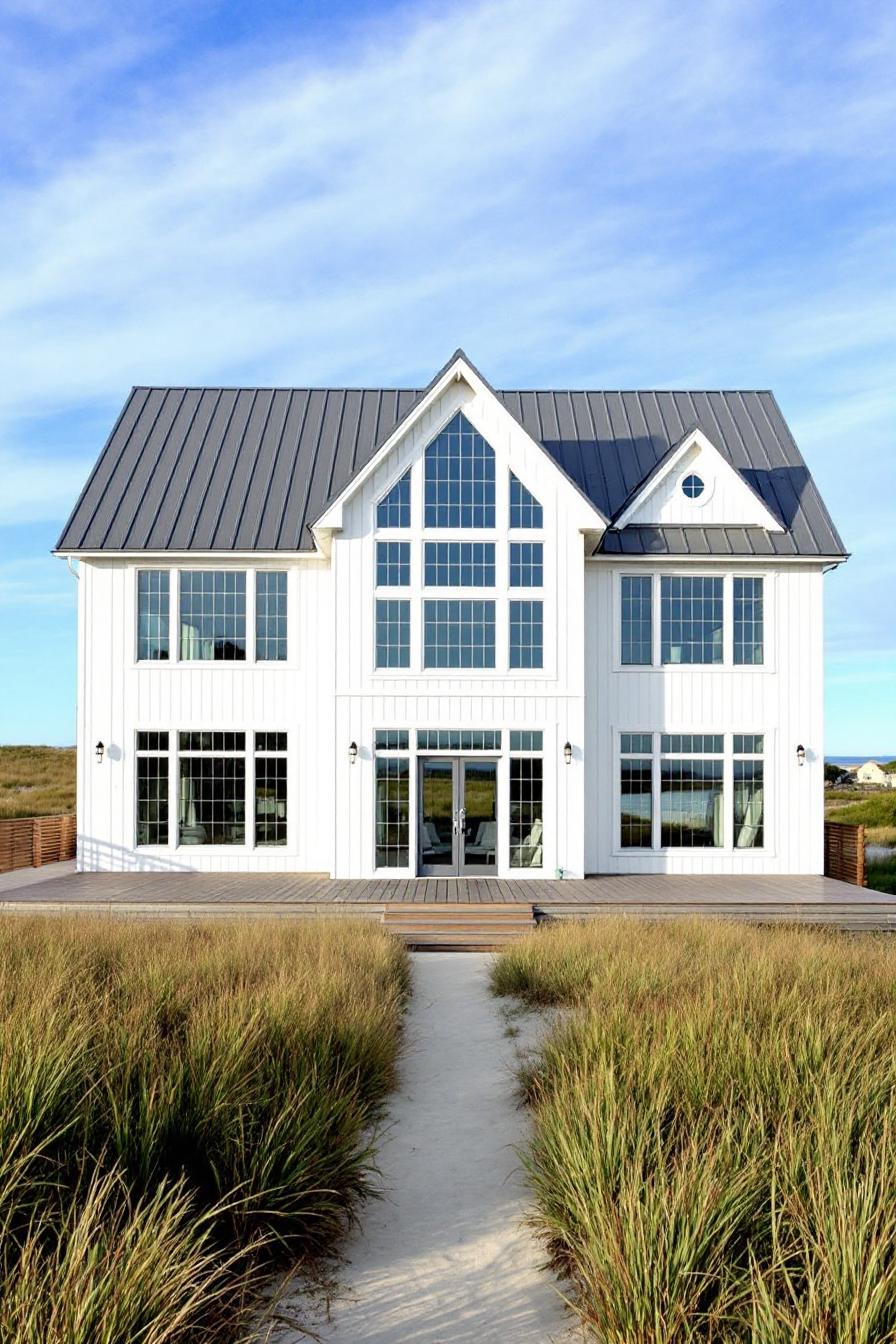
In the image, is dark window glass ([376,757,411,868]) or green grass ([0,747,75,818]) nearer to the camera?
dark window glass ([376,757,411,868])

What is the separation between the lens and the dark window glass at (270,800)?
61.8 ft

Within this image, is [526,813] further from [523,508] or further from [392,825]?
[523,508]

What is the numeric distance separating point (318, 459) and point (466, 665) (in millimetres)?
6379

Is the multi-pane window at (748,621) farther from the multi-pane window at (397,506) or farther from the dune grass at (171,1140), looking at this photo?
the dune grass at (171,1140)

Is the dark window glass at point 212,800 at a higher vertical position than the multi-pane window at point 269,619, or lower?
lower

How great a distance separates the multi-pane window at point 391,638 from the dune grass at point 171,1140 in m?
9.50

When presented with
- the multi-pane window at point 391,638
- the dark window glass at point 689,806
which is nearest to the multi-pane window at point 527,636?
the multi-pane window at point 391,638

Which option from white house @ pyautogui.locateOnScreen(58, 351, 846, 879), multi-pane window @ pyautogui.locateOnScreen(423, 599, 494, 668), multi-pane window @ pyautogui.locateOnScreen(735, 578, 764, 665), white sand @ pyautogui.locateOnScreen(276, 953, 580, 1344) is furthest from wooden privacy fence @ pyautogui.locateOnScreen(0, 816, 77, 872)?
multi-pane window @ pyautogui.locateOnScreen(735, 578, 764, 665)

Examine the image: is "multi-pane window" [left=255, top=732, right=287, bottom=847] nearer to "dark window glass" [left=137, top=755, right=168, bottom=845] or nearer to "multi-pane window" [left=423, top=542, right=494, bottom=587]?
"dark window glass" [left=137, top=755, right=168, bottom=845]

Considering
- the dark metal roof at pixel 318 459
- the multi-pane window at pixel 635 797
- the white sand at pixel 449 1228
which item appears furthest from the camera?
the dark metal roof at pixel 318 459

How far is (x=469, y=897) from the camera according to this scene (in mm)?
15375

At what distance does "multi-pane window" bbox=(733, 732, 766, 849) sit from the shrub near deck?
10.1 metres

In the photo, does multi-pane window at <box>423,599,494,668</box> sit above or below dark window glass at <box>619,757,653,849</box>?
above

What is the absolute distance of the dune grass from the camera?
383 cm
